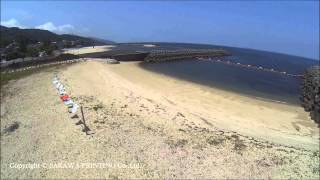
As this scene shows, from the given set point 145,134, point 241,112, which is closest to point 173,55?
point 241,112

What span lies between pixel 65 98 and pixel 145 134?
25.7 ft

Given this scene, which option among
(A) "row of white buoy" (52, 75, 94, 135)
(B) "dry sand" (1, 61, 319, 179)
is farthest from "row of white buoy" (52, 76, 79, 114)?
(B) "dry sand" (1, 61, 319, 179)

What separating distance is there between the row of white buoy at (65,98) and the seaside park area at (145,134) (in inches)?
3.1

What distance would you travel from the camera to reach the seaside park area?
54.8ft

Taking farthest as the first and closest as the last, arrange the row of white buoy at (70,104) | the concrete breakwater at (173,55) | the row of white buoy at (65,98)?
the concrete breakwater at (173,55) → the row of white buoy at (65,98) → the row of white buoy at (70,104)

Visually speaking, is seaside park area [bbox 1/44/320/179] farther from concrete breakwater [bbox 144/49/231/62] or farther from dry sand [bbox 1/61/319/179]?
concrete breakwater [bbox 144/49/231/62]

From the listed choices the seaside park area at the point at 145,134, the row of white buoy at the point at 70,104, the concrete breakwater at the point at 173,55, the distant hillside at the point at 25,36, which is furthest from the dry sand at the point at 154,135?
the distant hillside at the point at 25,36

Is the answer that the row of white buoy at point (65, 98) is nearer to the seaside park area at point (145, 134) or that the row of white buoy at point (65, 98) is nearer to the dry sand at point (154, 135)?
the seaside park area at point (145, 134)

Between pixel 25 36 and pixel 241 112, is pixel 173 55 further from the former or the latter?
pixel 25 36

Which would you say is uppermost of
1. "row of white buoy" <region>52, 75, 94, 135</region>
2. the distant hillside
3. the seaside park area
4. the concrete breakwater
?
the distant hillside

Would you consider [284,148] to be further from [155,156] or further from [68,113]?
[68,113]

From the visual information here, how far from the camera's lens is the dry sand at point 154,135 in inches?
658

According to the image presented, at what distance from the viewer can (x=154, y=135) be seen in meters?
20.0

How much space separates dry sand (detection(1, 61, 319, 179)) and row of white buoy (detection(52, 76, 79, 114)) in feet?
1.57
